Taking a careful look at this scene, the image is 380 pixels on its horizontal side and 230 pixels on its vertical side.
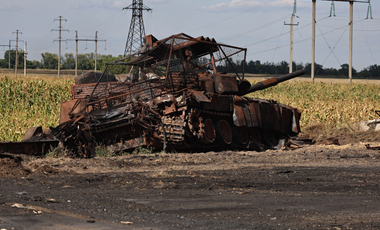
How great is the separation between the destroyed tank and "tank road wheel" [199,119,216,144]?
0.02 m

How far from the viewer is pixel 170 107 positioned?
11430 mm

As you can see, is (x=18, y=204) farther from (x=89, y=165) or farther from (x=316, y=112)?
(x=316, y=112)

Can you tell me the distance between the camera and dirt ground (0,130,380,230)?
14.2ft

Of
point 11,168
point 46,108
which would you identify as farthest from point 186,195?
point 46,108

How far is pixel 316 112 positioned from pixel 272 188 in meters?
15.3

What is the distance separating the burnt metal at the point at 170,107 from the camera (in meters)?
11.3

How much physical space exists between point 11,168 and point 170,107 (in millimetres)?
4555

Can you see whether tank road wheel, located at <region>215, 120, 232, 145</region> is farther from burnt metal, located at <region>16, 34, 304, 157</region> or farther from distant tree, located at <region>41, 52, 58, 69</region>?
distant tree, located at <region>41, 52, 58, 69</region>

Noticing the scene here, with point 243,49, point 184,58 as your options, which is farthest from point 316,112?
point 184,58

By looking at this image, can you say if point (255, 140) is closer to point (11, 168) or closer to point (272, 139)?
point (272, 139)

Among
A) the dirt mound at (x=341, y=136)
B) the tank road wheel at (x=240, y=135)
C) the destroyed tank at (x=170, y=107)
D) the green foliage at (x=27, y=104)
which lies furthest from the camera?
the dirt mound at (x=341, y=136)

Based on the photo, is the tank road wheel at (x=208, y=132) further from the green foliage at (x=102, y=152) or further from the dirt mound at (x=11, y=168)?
the dirt mound at (x=11, y=168)

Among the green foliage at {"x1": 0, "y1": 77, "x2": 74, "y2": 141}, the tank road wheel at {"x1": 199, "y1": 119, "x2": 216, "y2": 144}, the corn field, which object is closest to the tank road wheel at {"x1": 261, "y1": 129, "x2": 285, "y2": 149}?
the tank road wheel at {"x1": 199, "y1": 119, "x2": 216, "y2": 144}

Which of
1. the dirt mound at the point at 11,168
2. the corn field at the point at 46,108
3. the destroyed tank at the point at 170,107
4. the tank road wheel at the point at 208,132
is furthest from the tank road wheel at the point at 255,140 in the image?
the dirt mound at the point at 11,168
